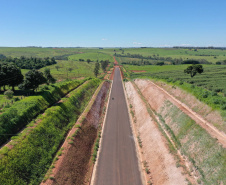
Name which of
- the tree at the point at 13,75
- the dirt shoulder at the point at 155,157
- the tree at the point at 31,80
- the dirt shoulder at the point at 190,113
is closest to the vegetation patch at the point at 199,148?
the dirt shoulder at the point at 190,113

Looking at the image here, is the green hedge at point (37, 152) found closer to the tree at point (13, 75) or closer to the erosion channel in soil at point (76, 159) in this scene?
the erosion channel in soil at point (76, 159)

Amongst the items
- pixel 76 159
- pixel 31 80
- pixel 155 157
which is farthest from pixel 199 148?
pixel 31 80

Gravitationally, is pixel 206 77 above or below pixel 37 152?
above

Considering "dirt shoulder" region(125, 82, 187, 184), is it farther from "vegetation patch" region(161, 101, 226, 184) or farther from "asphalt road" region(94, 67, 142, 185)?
"vegetation patch" region(161, 101, 226, 184)

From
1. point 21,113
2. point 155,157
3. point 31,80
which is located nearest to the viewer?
point 155,157

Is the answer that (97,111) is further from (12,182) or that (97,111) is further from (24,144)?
(12,182)

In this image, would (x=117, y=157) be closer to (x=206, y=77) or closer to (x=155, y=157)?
(x=155, y=157)

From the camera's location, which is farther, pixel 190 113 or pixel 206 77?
pixel 206 77
